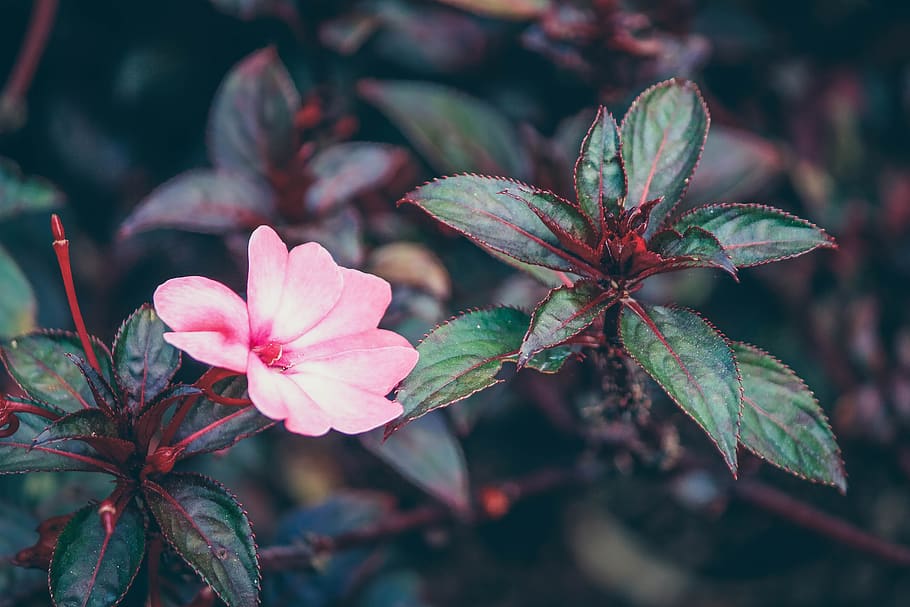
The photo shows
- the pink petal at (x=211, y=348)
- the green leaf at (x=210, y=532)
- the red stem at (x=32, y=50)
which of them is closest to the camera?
the pink petal at (x=211, y=348)

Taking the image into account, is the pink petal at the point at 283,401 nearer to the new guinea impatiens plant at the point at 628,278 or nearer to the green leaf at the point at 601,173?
the new guinea impatiens plant at the point at 628,278

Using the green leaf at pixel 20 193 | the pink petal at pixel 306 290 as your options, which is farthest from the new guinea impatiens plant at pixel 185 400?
the green leaf at pixel 20 193

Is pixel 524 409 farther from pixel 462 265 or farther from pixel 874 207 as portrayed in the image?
pixel 874 207

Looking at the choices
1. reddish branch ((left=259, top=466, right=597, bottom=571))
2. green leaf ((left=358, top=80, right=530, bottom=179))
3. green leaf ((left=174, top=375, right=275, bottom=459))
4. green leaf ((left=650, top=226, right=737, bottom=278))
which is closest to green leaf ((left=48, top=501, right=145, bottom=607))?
green leaf ((left=174, top=375, right=275, bottom=459))

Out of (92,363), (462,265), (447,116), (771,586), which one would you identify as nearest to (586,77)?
(447,116)

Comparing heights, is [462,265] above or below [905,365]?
above

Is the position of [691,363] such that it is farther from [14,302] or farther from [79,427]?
[14,302]

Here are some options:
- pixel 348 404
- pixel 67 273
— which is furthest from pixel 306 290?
pixel 67 273
